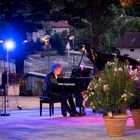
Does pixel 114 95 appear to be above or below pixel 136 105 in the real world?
above

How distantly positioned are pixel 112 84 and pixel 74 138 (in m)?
1.05

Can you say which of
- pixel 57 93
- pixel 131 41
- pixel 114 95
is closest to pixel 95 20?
pixel 57 93

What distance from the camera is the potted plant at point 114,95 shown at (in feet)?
29.0

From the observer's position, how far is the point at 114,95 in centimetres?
886

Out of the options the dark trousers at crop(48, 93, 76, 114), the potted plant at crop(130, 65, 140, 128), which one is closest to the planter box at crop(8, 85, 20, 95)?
the dark trousers at crop(48, 93, 76, 114)

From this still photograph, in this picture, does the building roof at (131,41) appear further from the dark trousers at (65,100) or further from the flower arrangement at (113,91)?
the flower arrangement at (113,91)

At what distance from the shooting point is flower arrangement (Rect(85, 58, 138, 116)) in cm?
883

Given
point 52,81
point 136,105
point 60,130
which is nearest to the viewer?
point 136,105

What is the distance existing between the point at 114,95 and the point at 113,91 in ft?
0.22

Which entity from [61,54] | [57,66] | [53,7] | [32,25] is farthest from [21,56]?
[61,54]

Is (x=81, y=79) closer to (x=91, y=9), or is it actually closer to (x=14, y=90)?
(x=91, y=9)

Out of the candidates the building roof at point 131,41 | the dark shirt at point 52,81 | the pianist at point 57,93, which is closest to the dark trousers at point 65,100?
the pianist at point 57,93

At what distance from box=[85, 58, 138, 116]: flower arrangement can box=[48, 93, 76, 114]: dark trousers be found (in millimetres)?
3690

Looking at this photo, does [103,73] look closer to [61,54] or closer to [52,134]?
[52,134]
